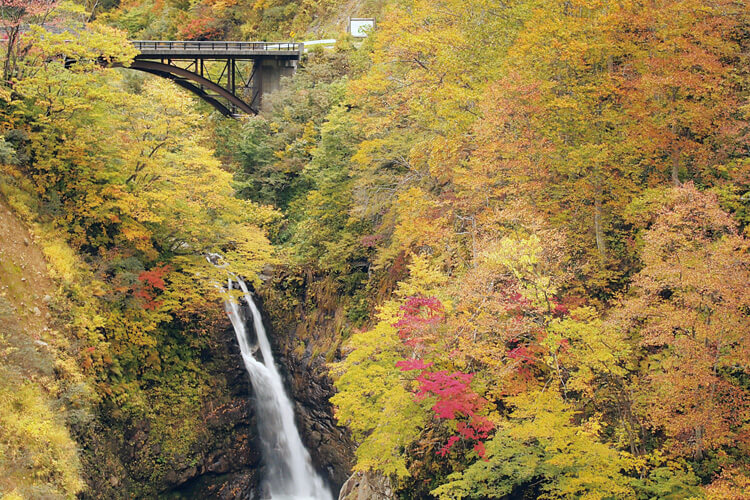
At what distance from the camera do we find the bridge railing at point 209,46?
35000mm

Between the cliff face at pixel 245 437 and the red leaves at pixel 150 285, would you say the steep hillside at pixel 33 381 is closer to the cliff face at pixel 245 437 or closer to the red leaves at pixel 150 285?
the red leaves at pixel 150 285

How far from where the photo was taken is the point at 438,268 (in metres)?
17.2

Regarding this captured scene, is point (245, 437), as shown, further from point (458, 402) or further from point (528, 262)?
point (528, 262)

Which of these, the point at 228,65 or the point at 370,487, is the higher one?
the point at 228,65

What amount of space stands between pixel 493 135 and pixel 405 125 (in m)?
7.01

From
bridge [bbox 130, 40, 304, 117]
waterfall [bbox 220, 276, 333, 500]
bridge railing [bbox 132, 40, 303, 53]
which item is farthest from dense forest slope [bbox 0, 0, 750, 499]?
bridge railing [bbox 132, 40, 303, 53]

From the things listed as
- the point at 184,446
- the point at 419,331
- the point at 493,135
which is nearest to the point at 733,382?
the point at 419,331

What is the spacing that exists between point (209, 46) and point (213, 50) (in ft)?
1.02

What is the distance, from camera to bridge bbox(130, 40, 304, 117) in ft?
115

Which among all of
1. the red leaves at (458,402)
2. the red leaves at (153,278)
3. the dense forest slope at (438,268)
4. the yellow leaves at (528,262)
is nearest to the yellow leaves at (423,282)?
the dense forest slope at (438,268)

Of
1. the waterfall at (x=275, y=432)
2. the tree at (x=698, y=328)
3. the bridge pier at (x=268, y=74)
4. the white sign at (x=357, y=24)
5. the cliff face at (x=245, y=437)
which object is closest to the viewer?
the tree at (x=698, y=328)

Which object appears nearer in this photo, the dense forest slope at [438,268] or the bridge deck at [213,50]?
the dense forest slope at [438,268]

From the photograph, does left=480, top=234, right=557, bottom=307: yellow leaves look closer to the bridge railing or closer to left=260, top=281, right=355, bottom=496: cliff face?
left=260, top=281, right=355, bottom=496: cliff face

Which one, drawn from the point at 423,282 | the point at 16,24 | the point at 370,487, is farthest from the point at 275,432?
the point at 16,24
